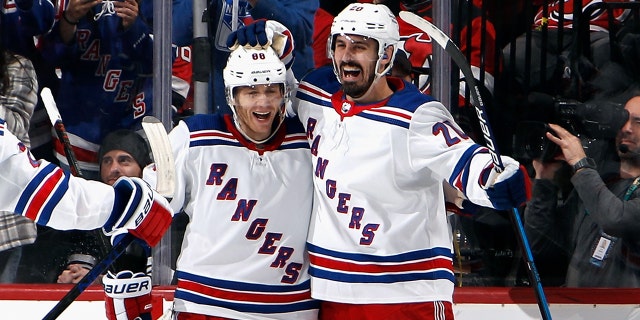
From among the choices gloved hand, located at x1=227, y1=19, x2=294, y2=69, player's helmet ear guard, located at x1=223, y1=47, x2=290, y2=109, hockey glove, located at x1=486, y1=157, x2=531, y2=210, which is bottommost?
hockey glove, located at x1=486, y1=157, x2=531, y2=210

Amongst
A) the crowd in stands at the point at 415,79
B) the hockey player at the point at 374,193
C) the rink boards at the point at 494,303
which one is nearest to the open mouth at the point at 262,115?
the hockey player at the point at 374,193

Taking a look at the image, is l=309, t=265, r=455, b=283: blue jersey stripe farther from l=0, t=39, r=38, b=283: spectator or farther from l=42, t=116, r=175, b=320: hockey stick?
l=0, t=39, r=38, b=283: spectator

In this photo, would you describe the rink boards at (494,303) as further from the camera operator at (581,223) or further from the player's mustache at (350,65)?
the player's mustache at (350,65)

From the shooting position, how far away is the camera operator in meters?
3.41

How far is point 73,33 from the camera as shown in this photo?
3568 mm

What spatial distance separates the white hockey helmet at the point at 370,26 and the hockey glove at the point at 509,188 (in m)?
0.47

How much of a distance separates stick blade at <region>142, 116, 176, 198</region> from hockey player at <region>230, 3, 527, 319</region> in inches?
16.6

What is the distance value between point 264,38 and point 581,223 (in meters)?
1.36

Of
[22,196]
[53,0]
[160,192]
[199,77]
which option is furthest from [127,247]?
[53,0]

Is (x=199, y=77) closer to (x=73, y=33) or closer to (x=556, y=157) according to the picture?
(x=73, y=33)

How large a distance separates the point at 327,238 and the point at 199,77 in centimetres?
102

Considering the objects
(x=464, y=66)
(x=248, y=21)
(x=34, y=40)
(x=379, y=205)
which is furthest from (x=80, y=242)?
(x=464, y=66)

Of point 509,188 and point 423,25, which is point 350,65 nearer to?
point 423,25

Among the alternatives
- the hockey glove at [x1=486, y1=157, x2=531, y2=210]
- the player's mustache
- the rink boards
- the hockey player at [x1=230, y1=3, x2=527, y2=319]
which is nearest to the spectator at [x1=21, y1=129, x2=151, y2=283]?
the rink boards
